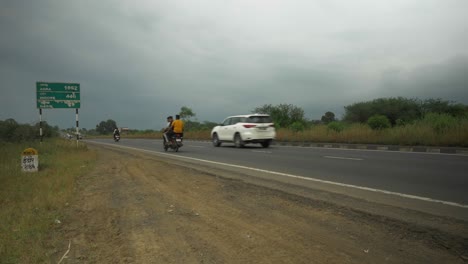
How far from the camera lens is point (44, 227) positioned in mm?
4422

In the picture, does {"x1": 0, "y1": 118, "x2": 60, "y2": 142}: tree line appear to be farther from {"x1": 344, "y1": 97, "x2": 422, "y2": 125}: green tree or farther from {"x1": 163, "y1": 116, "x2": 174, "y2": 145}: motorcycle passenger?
{"x1": 344, "y1": 97, "x2": 422, "y2": 125}: green tree

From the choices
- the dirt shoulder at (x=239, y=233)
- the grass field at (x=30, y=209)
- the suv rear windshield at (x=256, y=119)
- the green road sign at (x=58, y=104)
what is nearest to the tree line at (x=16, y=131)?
the green road sign at (x=58, y=104)

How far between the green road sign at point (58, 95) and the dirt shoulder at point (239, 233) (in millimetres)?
16293

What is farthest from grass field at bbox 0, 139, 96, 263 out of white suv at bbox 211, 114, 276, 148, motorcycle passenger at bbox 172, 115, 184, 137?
white suv at bbox 211, 114, 276, 148

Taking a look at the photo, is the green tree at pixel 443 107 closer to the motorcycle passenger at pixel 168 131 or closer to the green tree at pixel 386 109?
the green tree at pixel 386 109

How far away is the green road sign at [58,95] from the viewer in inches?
790

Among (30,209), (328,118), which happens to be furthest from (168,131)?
(328,118)

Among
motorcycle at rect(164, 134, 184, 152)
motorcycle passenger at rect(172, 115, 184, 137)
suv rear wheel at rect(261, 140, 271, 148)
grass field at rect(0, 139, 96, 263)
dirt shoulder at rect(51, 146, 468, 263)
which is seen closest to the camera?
dirt shoulder at rect(51, 146, 468, 263)

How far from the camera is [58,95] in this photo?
20.5m

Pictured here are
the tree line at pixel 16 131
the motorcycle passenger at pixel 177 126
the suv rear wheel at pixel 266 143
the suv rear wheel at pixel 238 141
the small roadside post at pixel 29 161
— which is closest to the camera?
the small roadside post at pixel 29 161

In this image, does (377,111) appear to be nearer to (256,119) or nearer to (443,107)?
(443,107)

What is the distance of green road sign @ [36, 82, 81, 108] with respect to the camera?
20.1m

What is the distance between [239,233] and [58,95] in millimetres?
19965

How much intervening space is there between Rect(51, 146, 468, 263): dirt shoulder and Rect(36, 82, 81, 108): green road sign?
1629 cm
